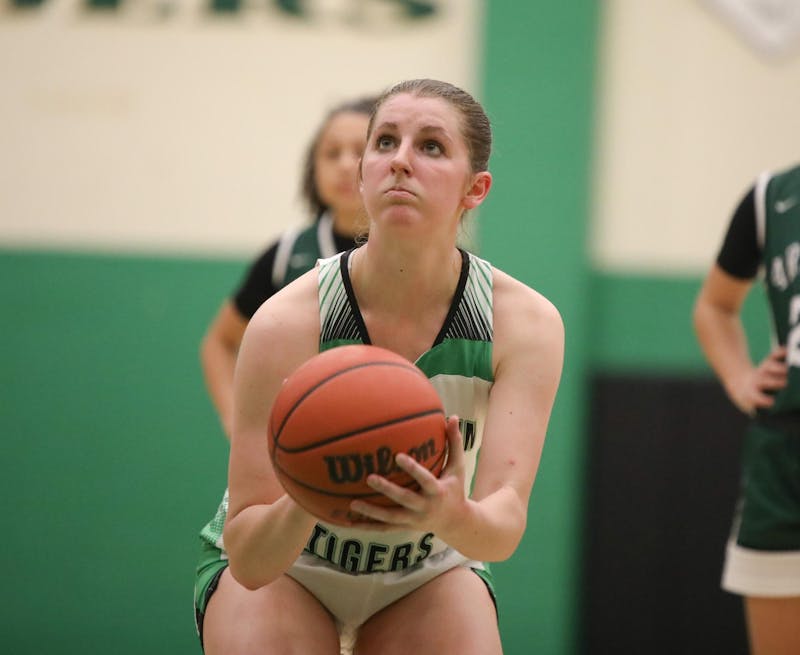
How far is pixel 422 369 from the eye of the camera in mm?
2318

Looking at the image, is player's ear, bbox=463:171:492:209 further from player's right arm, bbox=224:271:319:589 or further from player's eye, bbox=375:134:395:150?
player's right arm, bbox=224:271:319:589

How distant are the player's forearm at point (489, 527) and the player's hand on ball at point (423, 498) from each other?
0.04 meters

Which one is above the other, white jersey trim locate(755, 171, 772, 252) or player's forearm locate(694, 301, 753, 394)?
white jersey trim locate(755, 171, 772, 252)

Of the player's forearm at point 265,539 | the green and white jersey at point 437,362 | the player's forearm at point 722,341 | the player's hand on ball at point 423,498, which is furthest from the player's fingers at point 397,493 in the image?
the player's forearm at point 722,341

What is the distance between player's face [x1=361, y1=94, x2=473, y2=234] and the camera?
7.16ft

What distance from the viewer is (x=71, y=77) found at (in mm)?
5301

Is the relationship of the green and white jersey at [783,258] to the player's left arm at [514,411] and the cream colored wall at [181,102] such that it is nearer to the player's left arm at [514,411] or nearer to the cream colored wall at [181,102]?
the player's left arm at [514,411]

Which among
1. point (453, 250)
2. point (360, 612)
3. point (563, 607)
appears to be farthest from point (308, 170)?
point (563, 607)

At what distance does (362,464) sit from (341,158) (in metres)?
1.96

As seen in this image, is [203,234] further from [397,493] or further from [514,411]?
[397,493]

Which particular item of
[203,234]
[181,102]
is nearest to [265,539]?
[203,234]

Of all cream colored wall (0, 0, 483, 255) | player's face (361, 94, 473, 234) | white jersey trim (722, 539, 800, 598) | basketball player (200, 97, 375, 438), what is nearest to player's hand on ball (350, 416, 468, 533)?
player's face (361, 94, 473, 234)

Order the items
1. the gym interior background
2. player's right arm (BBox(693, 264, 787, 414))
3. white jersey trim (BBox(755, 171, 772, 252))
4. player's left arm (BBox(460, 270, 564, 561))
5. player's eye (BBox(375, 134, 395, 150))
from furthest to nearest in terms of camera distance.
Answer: the gym interior background → player's right arm (BBox(693, 264, 787, 414)) → white jersey trim (BBox(755, 171, 772, 252)) → player's eye (BBox(375, 134, 395, 150)) → player's left arm (BBox(460, 270, 564, 561))

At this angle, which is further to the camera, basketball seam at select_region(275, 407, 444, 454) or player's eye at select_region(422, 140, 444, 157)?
player's eye at select_region(422, 140, 444, 157)
